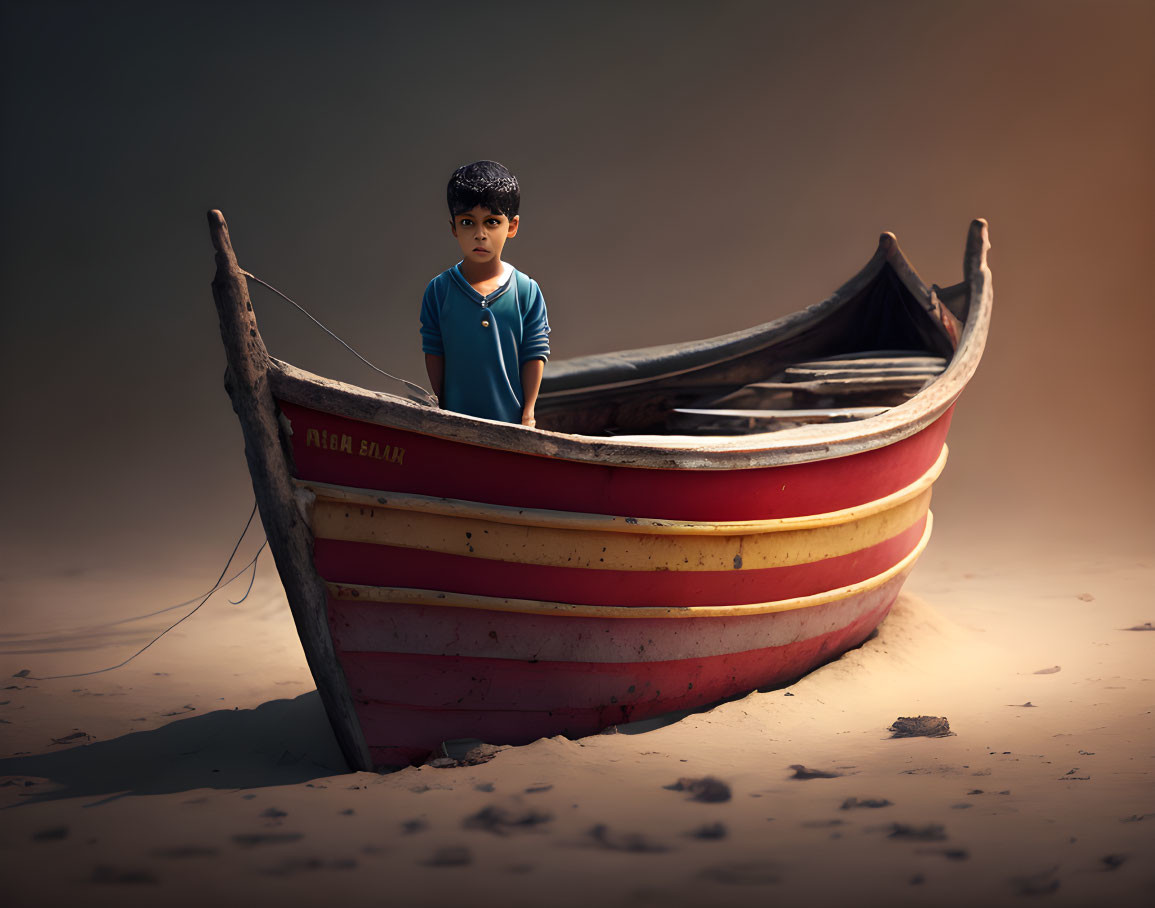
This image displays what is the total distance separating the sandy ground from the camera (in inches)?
80.2

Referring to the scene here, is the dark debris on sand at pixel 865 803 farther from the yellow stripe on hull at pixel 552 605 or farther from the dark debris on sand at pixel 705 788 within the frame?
the yellow stripe on hull at pixel 552 605

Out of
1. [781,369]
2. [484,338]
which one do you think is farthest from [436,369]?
[781,369]

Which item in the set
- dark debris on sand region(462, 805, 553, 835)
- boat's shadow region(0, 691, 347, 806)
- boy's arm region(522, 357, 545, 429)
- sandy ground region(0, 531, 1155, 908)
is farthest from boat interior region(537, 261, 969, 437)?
dark debris on sand region(462, 805, 553, 835)

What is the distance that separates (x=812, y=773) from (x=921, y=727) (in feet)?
1.74

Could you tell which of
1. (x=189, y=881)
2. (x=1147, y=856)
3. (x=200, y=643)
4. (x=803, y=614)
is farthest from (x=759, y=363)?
(x=189, y=881)

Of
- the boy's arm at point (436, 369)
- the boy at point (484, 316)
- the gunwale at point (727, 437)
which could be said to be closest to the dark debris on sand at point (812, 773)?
the gunwale at point (727, 437)

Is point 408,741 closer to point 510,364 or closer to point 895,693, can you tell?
point 510,364

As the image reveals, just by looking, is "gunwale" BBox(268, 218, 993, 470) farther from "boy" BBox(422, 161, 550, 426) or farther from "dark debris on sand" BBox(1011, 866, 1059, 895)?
"dark debris on sand" BBox(1011, 866, 1059, 895)

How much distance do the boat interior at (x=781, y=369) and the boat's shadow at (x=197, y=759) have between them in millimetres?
2001

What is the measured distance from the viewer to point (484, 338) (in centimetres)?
300

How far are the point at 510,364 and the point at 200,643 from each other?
7.93 ft

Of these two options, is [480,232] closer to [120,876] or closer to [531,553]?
[531,553]

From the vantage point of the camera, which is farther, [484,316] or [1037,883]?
Answer: [484,316]

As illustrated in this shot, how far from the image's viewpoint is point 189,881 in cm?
208
